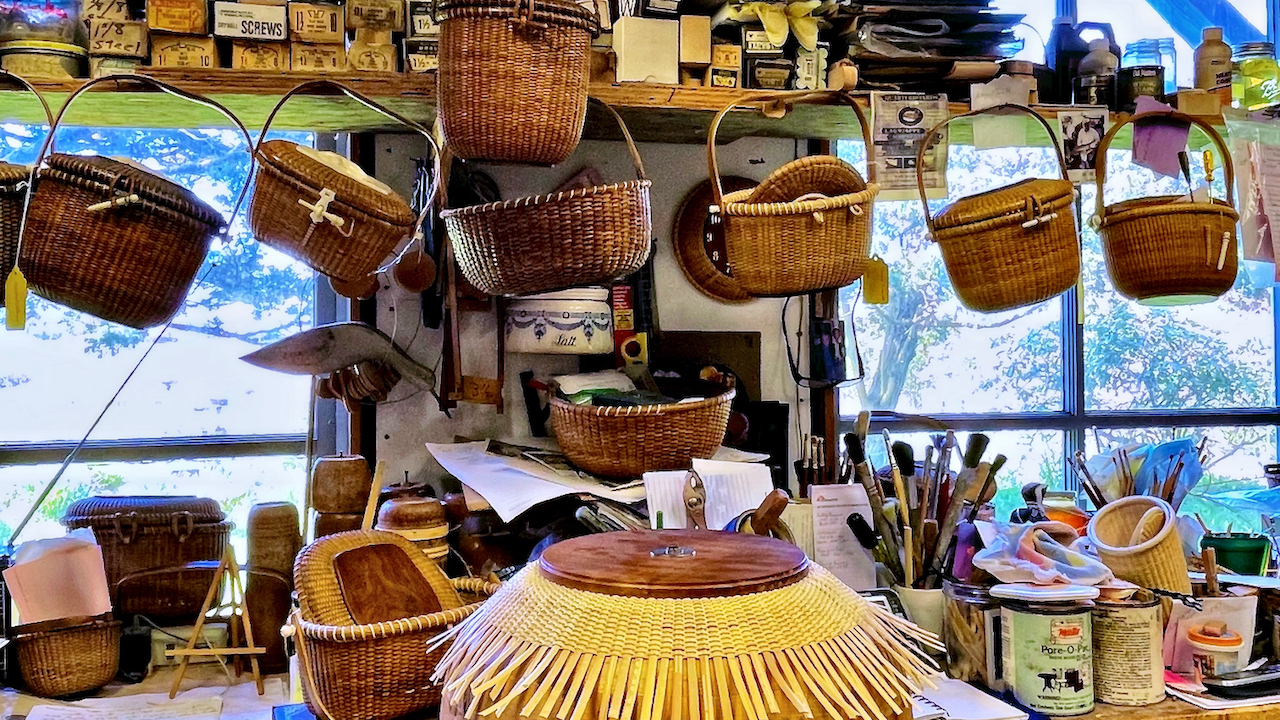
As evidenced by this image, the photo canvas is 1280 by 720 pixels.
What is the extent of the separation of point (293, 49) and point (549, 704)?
1.66 meters

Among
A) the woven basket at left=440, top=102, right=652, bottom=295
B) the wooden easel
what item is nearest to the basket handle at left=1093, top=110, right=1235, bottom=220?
the woven basket at left=440, top=102, right=652, bottom=295

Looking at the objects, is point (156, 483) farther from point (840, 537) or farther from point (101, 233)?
point (840, 537)

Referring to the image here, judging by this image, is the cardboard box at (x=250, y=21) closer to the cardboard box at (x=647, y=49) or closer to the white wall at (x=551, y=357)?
the white wall at (x=551, y=357)

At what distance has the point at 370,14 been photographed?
2.22m

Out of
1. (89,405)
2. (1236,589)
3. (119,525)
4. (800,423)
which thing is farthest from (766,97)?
(89,405)

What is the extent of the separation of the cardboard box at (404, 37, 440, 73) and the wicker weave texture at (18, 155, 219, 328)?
57cm

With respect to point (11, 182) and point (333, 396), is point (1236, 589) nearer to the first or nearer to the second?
point (333, 396)

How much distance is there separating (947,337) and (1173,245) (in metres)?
1.20

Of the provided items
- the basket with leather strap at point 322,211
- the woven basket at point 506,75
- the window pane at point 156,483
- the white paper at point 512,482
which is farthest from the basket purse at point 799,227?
the window pane at point 156,483

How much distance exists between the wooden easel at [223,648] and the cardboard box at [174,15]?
3.52ft

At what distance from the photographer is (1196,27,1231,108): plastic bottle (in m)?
2.71

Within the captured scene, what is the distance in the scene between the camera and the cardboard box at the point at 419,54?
7.15ft

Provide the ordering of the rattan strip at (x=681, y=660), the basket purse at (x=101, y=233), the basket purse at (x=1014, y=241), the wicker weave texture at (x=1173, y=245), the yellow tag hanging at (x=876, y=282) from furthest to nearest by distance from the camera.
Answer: the yellow tag hanging at (x=876, y=282)
the wicker weave texture at (x=1173, y=245)
the basket purse at (x=1014, y=241)
the basket purse at (x=101, y=233)
the rattan strip at (x=681, y=660)

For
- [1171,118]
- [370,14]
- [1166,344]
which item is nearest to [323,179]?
[370,14]
